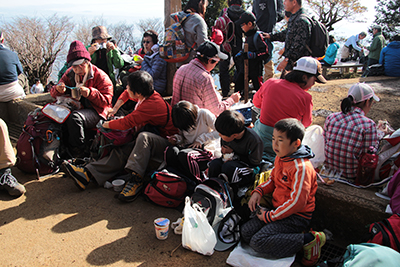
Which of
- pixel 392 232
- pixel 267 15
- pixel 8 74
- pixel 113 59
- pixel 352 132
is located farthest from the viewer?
pixel 267 15

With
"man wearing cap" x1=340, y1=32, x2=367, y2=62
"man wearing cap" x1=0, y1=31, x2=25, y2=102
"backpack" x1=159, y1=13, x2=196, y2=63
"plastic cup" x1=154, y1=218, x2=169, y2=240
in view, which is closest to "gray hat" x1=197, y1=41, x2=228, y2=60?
"backpack" x1=159, y1=13, x2=196, y2=63

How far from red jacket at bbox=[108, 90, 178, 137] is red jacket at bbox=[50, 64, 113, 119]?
751 mm

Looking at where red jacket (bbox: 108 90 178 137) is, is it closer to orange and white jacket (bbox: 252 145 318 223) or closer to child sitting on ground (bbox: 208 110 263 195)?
child sitting on ground (bbox: 208 110 263 195)

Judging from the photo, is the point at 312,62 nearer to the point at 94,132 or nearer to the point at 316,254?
the point at 316,254

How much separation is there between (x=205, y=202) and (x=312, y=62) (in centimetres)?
192

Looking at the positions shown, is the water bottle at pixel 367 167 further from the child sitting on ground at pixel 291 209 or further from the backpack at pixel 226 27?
the backpack at pixel 226 27

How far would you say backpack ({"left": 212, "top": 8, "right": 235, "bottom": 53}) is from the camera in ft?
18.9

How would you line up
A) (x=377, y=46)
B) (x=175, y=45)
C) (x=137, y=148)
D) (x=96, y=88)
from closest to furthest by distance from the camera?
(x=137, y=148) → (x=96, y=88) → (x=175, y=45) → (x=377, y=46)

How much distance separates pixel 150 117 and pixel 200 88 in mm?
Answer: 733

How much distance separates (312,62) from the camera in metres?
3.19

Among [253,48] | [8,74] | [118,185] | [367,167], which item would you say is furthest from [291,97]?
[8,74]

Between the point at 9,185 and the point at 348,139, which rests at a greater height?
the point at 348,139

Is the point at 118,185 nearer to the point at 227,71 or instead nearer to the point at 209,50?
the point at 209,50

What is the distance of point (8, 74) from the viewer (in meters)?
4.86
